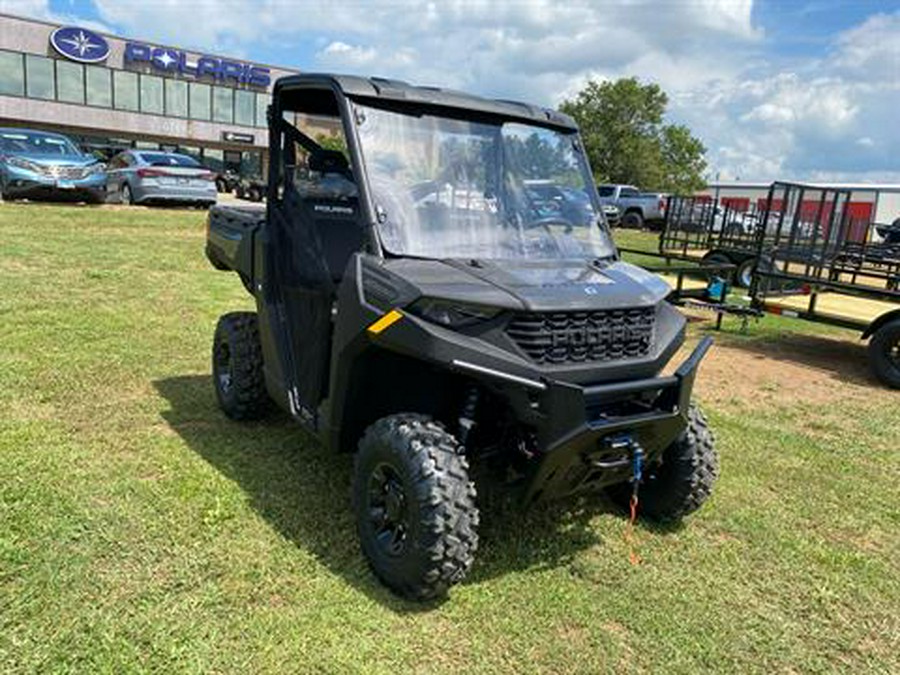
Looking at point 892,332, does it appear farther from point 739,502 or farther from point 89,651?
point 89,651

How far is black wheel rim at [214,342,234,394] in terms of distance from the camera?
16.1ft

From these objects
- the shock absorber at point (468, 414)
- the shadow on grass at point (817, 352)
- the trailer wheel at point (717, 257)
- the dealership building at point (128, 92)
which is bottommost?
the shadow on grass at point (817, 352)

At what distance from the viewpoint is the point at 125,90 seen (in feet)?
145

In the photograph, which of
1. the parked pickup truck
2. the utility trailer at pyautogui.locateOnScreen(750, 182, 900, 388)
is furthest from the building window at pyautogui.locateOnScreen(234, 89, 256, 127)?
the utility trailer at pyautogui.locateOnScreen(750, 182, 900, 388)

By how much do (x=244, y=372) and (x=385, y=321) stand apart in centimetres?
195

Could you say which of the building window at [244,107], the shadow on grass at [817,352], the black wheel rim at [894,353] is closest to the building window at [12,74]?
the building window at [244,107]

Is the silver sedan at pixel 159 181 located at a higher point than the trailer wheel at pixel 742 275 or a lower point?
higher

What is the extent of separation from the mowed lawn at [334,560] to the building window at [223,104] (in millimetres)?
45484

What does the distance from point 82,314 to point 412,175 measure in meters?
→ 5.21

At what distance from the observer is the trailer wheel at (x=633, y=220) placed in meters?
31.3

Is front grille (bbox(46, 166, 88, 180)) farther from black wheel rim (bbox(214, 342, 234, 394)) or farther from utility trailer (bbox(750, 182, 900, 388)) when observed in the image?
utility trailer (bbox(750, 182, 900, 388))

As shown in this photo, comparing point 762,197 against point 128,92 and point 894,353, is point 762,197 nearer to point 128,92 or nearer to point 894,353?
point 894,353

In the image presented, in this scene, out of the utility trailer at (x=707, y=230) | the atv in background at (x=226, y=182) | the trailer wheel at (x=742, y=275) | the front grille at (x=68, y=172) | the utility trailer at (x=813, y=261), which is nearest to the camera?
the utility trailer at (x=813, y=261)

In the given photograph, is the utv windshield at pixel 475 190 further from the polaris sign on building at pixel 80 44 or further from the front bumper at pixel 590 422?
the polaris sign on building at pixel 80 44
